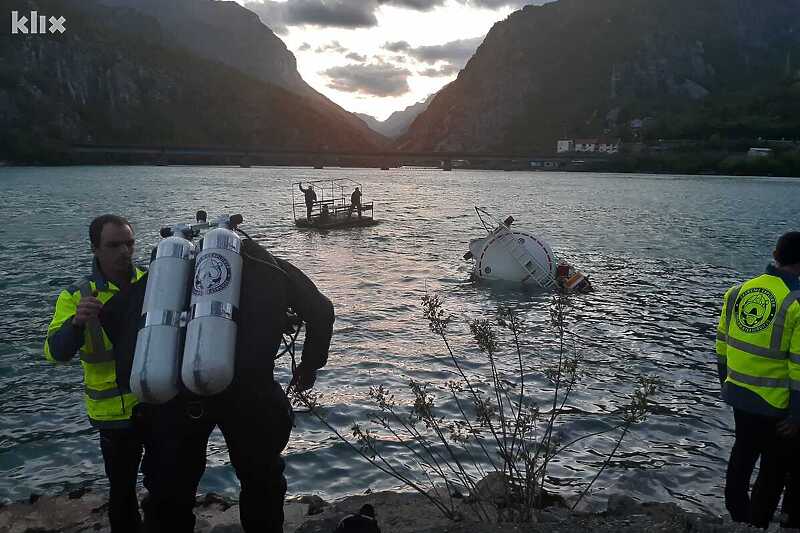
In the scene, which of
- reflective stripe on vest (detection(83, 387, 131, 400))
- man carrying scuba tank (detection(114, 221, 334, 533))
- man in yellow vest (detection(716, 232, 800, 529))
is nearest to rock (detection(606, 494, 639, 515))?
man in yellow vest (detection(716, 232, 800, 529))

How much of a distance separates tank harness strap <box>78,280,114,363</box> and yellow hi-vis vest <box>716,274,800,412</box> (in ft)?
18.5

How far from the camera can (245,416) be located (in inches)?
153

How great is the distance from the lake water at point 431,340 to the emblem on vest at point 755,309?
367 centimetres

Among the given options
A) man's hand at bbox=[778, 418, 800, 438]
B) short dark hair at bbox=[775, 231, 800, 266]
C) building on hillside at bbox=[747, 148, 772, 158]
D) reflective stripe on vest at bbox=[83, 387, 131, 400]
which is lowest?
man's hand at bbox=[778, 418, 800, 438]

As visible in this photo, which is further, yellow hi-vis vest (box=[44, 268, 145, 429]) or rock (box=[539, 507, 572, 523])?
rock (box=[539, 507, 572, 523])

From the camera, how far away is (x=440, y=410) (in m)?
11.2

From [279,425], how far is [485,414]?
95.9 inches

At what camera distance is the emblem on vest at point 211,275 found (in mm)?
3789

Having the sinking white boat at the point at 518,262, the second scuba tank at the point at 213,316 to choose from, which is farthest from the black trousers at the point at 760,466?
the sinking white boat at the point at 518,262

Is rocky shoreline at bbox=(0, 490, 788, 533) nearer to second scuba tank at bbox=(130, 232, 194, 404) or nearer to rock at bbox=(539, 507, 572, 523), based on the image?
rock at bbox=(539, 507, 572, 523)

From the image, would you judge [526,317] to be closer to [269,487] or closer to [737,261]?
[269,487]

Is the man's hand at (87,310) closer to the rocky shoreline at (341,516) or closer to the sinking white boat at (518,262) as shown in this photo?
the rocky shoreline at (341,516)

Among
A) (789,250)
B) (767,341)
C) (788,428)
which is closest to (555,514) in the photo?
(788,428)

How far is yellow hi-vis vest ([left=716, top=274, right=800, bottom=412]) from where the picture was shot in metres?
5.37
